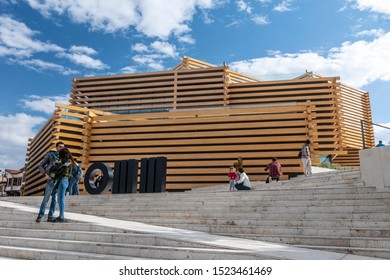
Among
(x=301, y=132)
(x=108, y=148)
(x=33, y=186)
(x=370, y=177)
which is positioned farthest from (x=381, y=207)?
(x=33, y=186)

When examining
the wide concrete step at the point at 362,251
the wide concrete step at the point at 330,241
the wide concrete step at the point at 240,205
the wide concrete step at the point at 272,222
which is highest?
the wide concrete step at the point at 240,205

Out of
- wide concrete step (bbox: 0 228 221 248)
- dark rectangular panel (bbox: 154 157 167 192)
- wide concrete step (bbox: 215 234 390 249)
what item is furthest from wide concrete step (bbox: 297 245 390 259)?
dark rectangular panel (bbox: 154 157 167 192)

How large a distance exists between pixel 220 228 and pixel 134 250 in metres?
2.23

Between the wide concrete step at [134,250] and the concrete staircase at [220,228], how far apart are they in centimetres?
1

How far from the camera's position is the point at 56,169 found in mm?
6930

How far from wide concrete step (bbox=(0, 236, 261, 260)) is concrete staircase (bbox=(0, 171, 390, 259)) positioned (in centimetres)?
1

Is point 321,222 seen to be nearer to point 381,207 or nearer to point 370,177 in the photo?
point 381,207

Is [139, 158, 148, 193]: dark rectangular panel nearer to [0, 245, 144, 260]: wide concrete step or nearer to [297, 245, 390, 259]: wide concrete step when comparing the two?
[0, 245, 144, 260]: wide concrete step

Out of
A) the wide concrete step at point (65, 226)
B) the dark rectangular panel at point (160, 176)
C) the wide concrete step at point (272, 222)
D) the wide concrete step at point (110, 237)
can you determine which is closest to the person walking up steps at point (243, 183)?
the dark rectangular panel at point (160, 176)

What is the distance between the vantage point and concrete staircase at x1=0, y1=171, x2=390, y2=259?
457cm

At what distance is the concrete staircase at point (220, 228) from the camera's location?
15.0ft

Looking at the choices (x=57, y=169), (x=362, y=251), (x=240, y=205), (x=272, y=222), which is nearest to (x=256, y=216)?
(x=272, y=222)

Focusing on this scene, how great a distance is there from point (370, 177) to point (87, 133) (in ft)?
67.4

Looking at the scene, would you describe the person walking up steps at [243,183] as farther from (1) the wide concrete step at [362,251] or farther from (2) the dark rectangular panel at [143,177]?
(1) the wide concrete step at [362,251]
